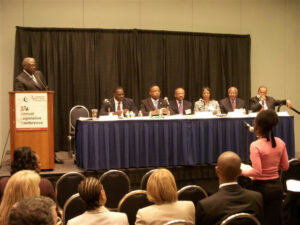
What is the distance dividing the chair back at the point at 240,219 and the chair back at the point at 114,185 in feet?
6.03

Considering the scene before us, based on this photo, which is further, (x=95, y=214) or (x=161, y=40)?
(x=161, y=40)

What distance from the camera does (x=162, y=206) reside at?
112 inches

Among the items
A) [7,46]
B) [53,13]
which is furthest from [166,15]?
[7,46]

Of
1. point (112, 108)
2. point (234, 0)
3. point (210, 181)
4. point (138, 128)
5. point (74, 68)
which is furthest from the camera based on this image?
point (234, 0)

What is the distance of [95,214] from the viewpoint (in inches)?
107

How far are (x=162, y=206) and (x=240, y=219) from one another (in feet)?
1.78

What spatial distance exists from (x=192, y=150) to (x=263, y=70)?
182 inches

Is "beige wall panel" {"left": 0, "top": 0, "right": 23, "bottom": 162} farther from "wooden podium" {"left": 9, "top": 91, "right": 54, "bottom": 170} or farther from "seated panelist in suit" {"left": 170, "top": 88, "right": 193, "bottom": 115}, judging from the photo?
"seated panelist in suit" {"left": 170, "top": 88, "right": 193, "bottom": 115}

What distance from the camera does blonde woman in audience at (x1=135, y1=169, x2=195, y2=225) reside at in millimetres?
2793

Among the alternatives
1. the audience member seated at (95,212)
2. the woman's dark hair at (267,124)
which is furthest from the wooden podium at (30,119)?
the woman's dark hair at (267,124)

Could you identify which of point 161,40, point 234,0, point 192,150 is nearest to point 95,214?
point 192,150

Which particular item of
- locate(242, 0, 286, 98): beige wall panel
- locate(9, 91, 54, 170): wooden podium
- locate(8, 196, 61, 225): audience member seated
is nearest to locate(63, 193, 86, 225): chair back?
locate(8, 196, 61, 225): audience member seated

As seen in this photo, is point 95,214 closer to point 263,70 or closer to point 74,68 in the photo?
point 74,68

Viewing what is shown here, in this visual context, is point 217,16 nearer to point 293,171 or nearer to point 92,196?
point 293,171
